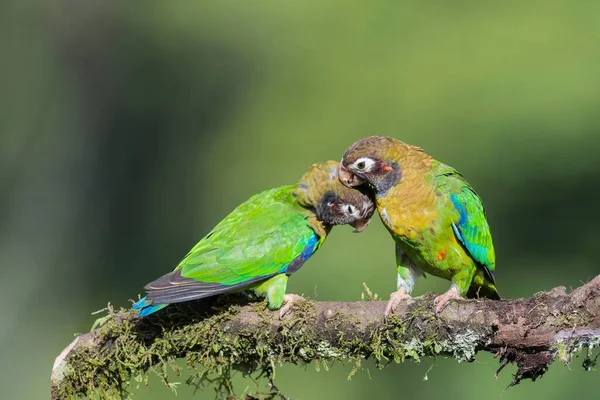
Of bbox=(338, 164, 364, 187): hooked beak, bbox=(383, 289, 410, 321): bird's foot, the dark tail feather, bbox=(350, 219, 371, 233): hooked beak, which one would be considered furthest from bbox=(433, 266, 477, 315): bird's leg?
the dark tail feather

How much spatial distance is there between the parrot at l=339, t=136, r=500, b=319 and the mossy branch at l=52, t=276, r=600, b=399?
0.78 m

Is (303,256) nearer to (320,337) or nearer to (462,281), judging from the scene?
(320,337)

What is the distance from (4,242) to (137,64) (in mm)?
4313

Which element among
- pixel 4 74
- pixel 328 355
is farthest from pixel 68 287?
pixel 328 355

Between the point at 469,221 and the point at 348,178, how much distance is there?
38.2 inches

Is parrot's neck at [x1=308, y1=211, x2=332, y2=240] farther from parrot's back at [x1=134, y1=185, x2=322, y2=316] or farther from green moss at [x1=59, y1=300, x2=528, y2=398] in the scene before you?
green moss at [x1=59, y1=300, x2=528, y2=398]

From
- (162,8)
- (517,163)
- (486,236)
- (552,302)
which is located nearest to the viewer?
(552,302)

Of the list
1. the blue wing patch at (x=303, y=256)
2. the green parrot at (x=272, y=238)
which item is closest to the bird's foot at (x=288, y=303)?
the green parrot at (x=272, y=238)

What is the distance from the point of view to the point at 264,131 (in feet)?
50.0

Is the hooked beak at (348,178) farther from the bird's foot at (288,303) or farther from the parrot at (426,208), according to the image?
the bird's foot at (288,303)

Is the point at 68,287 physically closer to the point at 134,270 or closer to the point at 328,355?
the point at 134,270

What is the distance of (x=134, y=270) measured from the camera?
46.5 ft

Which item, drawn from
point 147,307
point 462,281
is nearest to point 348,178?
point 462,281

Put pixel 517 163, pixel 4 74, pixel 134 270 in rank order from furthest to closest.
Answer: pixel 4 74
pixel 134 270
pixel 517 163
